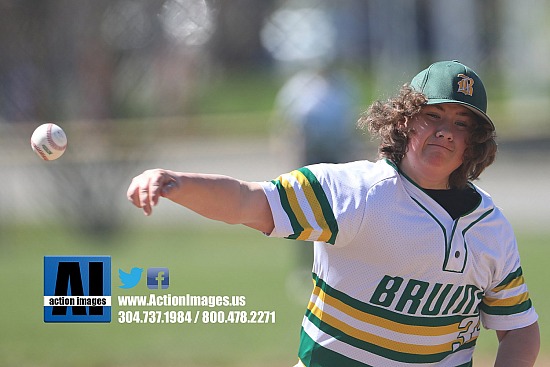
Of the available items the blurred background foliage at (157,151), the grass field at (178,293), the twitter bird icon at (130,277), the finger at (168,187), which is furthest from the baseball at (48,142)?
the twitter bird icon at (130,277)

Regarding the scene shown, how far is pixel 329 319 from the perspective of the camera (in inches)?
129

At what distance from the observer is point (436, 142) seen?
3213 millimetres

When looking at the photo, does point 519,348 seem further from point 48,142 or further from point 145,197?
point 48,142

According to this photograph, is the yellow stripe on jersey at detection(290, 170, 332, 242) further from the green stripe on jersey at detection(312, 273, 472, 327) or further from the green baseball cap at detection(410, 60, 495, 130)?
Result: the green baseball cap at detection(410, 60, 495, 130)

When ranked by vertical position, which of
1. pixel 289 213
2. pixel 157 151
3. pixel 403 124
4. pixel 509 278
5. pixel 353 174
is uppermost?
pixel 403 124

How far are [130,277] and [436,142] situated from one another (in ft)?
17.9

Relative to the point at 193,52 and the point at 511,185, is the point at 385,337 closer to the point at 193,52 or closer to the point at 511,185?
the point at 193,52

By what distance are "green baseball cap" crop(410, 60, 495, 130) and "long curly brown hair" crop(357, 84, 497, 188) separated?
4 centimetres

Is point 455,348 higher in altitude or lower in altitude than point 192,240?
higher

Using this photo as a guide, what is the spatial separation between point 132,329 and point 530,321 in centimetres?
468

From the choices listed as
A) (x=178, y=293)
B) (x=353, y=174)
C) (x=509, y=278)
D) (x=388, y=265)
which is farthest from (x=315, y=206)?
(x=178, y=293)

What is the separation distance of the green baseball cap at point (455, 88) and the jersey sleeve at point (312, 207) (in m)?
0.45

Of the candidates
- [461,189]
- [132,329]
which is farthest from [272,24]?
[461,189]

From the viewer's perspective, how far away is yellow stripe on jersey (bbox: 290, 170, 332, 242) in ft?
9.97
